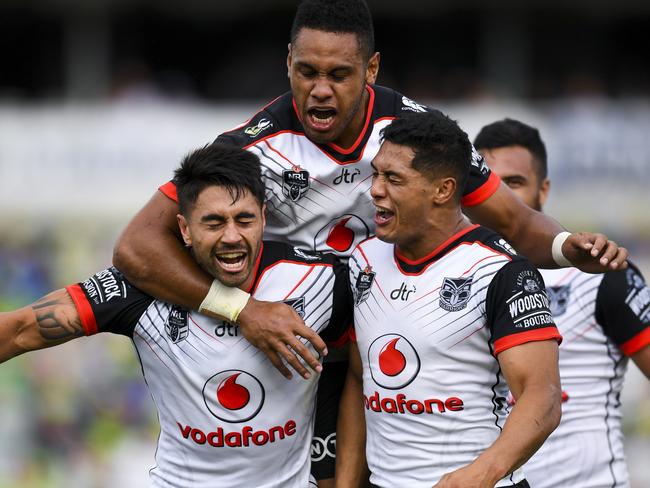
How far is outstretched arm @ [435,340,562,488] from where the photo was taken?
172 inches

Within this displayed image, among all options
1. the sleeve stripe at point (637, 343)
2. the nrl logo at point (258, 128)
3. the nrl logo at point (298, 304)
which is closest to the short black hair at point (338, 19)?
the nrl logo at point (258, 128)

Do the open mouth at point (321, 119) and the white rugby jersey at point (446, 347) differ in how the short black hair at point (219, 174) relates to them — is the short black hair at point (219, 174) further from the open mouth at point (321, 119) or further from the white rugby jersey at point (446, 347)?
the white rugby jersey at point (446, 347)

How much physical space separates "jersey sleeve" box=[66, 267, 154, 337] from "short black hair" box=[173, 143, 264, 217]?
40 cm

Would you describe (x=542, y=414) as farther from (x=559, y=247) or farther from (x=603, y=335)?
(x=603, y=335)

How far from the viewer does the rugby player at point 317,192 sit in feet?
16.3

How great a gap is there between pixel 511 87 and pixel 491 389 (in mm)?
12982

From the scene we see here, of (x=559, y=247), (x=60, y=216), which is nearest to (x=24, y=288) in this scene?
(x=60, y=216)

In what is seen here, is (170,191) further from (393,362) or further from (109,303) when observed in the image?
(393,362)

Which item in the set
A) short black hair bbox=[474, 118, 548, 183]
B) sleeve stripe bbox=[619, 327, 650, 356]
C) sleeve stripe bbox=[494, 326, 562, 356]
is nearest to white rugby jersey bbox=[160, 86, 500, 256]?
sleeve stripe bbox=[494, 326, 562, 356]

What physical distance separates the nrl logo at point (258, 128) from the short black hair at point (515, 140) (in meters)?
1.80

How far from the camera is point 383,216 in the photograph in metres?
4.93

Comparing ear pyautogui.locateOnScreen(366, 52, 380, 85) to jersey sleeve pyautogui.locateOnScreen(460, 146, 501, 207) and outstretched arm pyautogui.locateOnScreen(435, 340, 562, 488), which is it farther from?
outstretched arm pyautogui.locateOnScreen(435, 340, 562, 488)

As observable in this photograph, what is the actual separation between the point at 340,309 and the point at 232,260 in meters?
0.54

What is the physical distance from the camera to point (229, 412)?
199 inches
